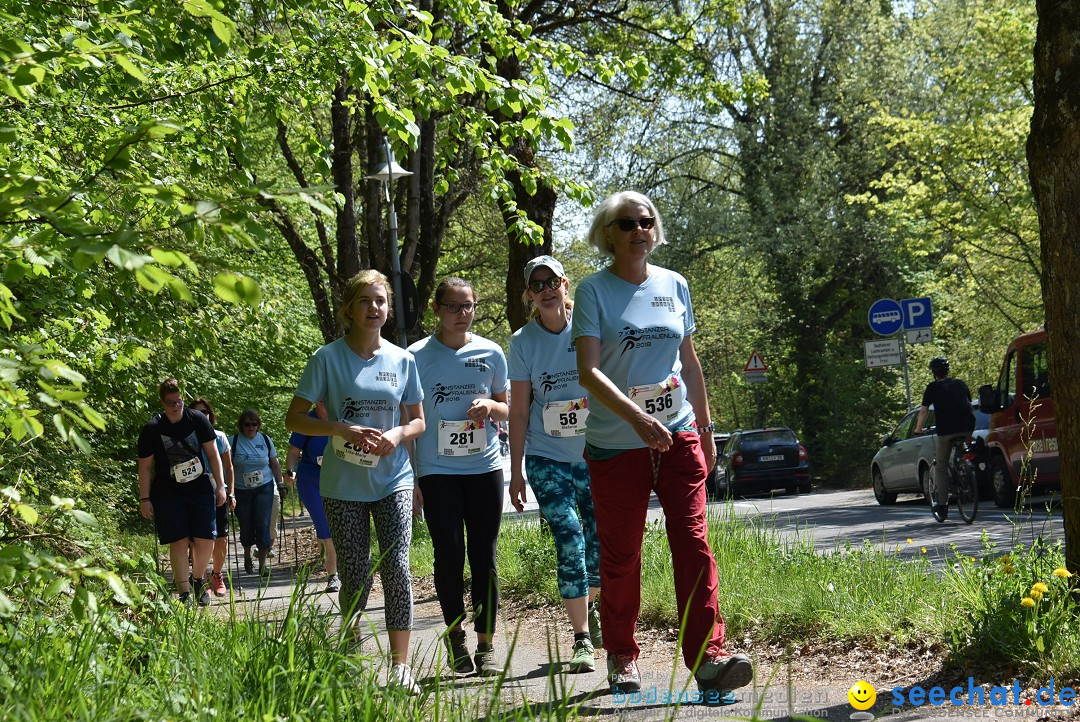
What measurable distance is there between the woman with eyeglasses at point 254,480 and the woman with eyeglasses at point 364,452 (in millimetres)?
8061

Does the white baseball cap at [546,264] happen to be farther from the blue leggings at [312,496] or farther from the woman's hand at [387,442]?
the blue leggings at [312,496]

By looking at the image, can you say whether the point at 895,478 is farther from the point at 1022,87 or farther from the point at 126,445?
the point at 126,445

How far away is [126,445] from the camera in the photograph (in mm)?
21844

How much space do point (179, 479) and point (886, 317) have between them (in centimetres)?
1301

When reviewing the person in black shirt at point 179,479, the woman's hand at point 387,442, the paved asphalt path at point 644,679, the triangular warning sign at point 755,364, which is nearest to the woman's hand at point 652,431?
the paved asphalt path at point 644,679

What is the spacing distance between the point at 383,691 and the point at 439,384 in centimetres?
304

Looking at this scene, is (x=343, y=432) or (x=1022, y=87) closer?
(x=343, y=432)

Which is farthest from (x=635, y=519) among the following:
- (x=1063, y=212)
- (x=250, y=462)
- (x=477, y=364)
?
(x=250, y=462)

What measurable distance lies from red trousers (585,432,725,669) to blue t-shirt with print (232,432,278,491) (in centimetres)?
903

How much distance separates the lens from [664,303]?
5348 mm

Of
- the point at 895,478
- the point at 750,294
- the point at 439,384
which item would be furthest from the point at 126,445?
the point at 750,294

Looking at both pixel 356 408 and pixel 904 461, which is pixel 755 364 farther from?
pixel 356 408

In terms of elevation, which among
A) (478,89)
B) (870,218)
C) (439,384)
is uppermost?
(870,218)

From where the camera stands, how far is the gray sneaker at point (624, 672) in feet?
16.8
